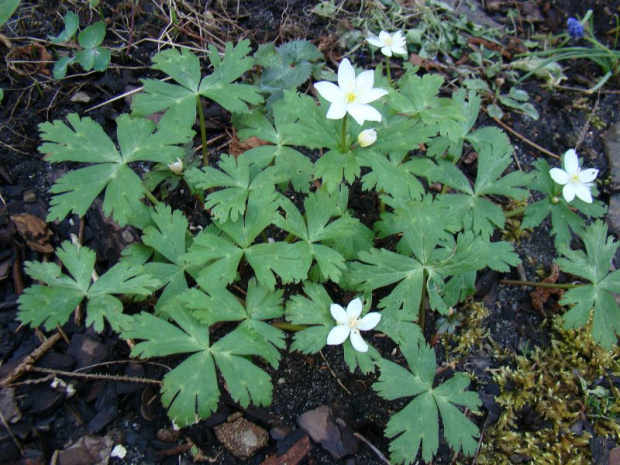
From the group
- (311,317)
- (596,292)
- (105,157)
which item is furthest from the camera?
(596,292)

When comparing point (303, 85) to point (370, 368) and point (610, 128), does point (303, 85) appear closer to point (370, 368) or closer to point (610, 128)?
point (370, 368)

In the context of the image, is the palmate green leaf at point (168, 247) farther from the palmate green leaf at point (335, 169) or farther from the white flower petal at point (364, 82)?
the white flower petal at point (364, 82)

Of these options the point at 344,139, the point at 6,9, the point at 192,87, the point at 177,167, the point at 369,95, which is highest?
Answer: the point at 6,9

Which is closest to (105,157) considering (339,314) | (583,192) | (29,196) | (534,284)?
(29,196)

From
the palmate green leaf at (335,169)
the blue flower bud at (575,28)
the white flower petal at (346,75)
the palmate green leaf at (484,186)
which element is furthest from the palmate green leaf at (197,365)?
the blue flower bud at (575,28)

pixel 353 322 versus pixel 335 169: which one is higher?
pixel 335 169

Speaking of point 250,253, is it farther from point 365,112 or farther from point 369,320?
point 365,112

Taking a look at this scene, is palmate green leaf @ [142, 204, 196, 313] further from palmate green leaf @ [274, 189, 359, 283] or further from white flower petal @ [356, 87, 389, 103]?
white flower petal @ [356, 87, 389, 103]

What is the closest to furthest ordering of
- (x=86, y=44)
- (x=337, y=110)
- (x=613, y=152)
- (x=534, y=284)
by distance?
(x=337, y=110)
(x=534, y=284)
(x=86, y=44)
(x=613, y=152)

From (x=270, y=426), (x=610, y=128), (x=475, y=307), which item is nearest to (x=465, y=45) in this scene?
(x=610, y=128)
